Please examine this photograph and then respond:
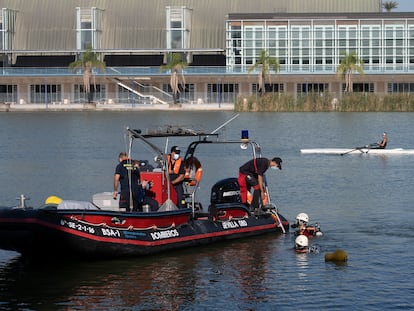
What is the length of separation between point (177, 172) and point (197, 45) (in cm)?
11658

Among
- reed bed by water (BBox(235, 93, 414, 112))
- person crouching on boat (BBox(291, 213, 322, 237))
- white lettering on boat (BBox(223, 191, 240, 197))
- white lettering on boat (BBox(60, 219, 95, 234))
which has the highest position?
reed bed by water (BBox(235, 93, 414, 112))

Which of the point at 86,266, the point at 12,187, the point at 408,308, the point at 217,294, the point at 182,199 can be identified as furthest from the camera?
the point at 12,187

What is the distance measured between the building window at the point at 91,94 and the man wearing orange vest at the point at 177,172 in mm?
110764

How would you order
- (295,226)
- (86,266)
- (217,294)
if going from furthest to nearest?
(295,226) < (86,266) < (217,294)

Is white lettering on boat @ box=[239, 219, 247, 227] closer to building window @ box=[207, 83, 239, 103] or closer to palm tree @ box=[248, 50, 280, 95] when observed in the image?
palm tree @ box=[248, 50, 280, 95]

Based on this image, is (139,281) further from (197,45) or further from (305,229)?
(197,45)

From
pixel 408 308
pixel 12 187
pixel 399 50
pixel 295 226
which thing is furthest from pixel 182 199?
pixel 399 50

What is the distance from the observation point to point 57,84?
458 ft

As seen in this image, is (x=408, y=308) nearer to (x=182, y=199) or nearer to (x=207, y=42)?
(x=182, y=199)

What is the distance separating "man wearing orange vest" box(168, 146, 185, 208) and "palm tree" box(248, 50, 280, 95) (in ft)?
332

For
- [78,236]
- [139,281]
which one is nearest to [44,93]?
[78,236]

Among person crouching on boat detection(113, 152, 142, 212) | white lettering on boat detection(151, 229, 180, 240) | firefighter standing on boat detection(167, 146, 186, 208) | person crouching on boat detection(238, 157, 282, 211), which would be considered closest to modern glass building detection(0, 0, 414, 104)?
person crouching on boat detection(238, 157, 282, 211)

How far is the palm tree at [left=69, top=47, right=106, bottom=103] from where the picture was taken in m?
134

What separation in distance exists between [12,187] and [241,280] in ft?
69.2
